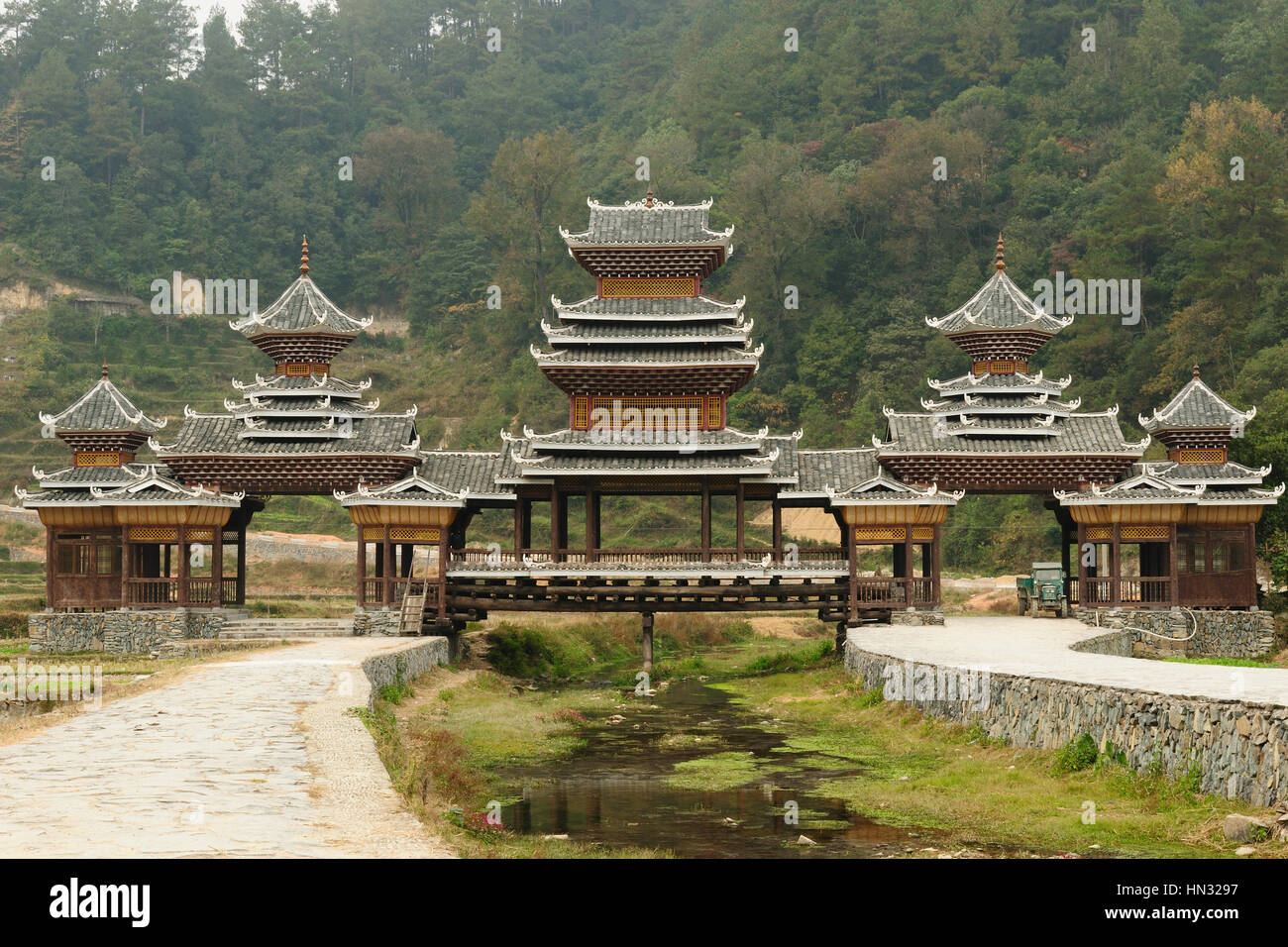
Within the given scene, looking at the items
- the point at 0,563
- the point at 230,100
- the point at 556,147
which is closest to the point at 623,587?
the point at 0,563

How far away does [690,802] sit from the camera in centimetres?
1919

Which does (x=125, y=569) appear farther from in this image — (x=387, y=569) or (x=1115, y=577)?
(x=1115, y=577)

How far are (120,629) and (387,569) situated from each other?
24.4 feet

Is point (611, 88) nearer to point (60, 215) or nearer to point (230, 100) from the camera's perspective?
point (230, 100)

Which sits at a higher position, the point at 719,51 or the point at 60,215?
the point at 719,51

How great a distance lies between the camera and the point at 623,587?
123 feet

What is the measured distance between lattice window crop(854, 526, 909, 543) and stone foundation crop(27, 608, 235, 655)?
17518 mm

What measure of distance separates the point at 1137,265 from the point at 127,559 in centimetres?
4936

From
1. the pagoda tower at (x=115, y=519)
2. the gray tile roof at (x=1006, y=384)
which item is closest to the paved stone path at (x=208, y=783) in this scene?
the pagoda tower at (x=115, y=519)

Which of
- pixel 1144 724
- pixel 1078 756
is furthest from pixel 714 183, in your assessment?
pixel 1144 724

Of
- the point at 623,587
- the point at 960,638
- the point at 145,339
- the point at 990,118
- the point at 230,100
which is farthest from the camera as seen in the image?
the point at 230,100

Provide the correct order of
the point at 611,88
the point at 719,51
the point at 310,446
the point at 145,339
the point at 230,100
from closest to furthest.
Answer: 1. the point at 310,446
2. the point at 145,339
3. the point at 719,51
4. the point at 230,100
5. the point at 611,88

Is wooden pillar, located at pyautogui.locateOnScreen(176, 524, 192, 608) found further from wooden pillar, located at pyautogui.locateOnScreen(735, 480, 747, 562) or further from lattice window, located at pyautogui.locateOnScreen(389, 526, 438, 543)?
wooden pillar, located at pyautogui.locateOnScreen(735, 480, 747, 562)

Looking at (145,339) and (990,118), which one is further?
(145,339)
